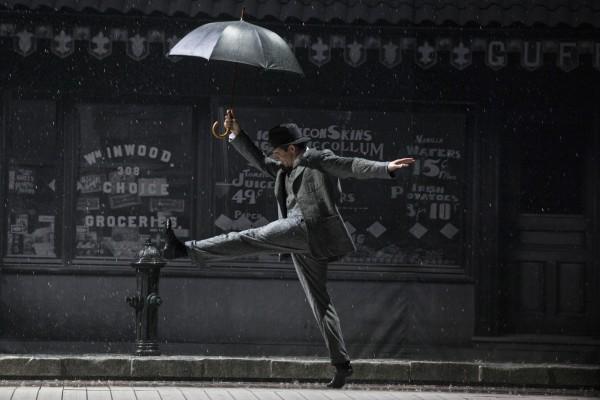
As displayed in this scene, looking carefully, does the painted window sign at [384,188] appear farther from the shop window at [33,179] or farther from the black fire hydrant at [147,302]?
the black fire hydrant at [147,302]

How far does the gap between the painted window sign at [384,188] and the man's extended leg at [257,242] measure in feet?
16.1

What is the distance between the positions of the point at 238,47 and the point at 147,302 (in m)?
2.96

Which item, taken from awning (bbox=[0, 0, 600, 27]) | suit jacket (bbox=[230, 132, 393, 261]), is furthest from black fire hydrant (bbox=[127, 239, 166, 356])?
awning (bbox=[0, 0, 600, 27])

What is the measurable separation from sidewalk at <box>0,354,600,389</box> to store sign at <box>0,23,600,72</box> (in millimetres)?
3611

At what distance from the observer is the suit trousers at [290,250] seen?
932cm

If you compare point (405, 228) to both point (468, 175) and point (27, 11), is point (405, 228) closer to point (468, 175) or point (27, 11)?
point (468, 175)

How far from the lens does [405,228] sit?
14.4 meters

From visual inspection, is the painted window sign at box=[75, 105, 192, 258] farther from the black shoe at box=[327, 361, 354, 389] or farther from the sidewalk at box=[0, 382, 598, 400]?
the black shoe at box=[327, 361, 354, 389]

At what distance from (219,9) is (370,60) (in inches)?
78.4

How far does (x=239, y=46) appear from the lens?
948 cm

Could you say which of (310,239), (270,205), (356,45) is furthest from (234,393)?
(356,45)

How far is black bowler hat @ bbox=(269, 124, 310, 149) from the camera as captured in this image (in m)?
9.51

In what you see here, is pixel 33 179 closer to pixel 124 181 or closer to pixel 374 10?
pixel 124 181

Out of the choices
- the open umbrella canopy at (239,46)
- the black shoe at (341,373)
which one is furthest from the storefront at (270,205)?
the open umbrella canopy at (239,46)
